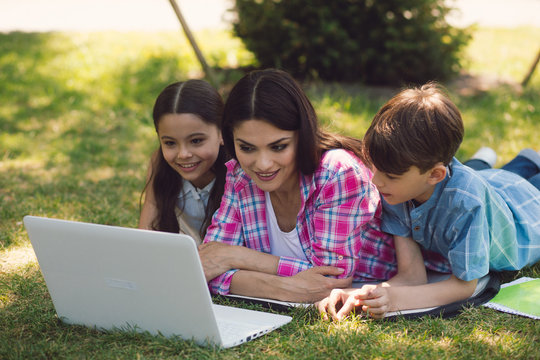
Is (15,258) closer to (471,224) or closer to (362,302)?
(362,302)

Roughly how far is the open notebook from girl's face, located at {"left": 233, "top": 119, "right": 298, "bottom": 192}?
50cm

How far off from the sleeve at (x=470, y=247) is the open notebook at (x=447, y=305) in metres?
0.15

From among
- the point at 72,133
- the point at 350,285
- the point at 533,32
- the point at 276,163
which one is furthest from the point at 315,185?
the point at 533,32

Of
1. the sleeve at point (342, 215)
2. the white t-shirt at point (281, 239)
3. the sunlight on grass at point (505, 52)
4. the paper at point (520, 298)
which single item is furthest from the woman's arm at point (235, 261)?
the sunlight on grass at point (505, 52)

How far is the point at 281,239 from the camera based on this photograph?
282 centimetres

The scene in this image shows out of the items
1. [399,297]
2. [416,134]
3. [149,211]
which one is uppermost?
[416,134]

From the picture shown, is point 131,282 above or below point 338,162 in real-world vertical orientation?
below

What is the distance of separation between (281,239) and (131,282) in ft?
2.89

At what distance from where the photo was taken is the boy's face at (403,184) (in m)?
2.44

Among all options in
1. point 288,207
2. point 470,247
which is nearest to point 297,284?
point 288,207

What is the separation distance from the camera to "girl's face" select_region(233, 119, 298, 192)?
2479 millimetres

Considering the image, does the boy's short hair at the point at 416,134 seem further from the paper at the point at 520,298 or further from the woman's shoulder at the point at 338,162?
the paper at the point at 520,298

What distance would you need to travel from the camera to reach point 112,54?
6930 millimetres

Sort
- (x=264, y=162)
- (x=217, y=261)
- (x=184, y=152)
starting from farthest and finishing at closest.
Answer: (x=184, y=152) < (x=217, y=261) < (x=264, y=162)
